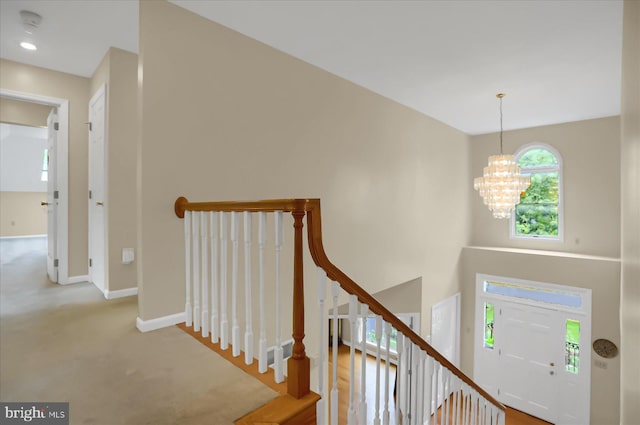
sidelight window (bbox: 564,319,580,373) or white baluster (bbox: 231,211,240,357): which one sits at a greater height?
white baluster (bbox: 231,211,240,357)

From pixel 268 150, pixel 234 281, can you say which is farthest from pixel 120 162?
pixel 234 281

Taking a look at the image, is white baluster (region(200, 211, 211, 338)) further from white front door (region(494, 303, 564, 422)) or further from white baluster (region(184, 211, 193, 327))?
white front door (region(494, 303, 564, 422))

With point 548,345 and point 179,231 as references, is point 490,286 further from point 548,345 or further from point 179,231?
point 179,231

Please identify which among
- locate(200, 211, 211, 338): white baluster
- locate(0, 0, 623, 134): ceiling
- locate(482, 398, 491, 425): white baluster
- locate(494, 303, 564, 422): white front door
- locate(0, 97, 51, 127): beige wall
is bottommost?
locate(494, 303, 564, 422): white front door

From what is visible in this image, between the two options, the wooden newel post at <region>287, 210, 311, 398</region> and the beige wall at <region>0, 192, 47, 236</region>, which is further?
the beige wall at <region>0, 192, 47, 236</region>

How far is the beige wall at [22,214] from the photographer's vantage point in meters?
8.16

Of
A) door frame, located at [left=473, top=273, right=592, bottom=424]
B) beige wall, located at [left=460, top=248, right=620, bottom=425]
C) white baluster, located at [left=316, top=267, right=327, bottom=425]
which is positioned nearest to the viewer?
white baluster, located at [left=316, top=267, right=327, bottom=425]

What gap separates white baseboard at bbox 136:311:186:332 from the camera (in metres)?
2.35

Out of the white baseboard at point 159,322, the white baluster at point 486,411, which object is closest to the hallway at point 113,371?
the white baseboard at point 159,322

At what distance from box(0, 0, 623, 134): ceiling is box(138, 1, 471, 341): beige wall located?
0.26 metres

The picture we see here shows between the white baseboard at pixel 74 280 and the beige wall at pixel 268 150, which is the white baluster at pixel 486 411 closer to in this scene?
the beige wall at pixel 268 150

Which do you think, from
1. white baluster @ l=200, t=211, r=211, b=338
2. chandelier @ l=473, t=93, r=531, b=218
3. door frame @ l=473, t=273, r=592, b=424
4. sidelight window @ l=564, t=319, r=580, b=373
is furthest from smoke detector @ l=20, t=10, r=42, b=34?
sidelight window @ l=564, t=319, r=580, b=373

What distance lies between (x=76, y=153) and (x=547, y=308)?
7.81 m

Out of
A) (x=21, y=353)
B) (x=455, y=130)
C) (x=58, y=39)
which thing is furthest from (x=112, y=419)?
(x=455, y=130)
